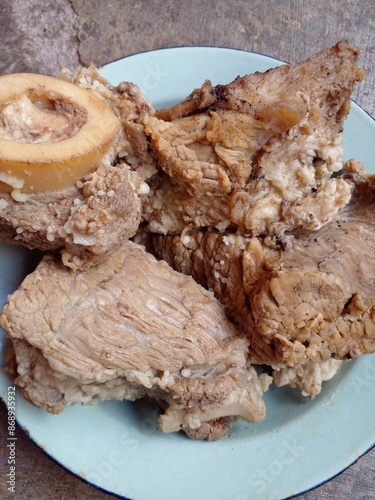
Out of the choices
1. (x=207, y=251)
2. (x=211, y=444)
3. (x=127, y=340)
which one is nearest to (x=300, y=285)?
(x=207, y=251)

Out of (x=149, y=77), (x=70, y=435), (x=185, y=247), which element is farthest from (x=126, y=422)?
(x=149, y=77)

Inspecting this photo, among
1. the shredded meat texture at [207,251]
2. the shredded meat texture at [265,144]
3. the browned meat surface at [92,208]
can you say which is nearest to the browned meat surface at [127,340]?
the shredded meat texture at [207,251]

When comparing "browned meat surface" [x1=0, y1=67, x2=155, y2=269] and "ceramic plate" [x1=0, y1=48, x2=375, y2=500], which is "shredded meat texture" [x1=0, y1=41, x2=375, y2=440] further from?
"ceramic plate" [x1=0, y1=48, x2=375, y2=500]

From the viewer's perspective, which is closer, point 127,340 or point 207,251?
point 127,340

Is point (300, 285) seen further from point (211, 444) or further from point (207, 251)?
point (211, 444)

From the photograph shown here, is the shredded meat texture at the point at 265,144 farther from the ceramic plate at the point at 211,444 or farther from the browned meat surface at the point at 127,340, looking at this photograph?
the ceramic plate at the point at 211,444

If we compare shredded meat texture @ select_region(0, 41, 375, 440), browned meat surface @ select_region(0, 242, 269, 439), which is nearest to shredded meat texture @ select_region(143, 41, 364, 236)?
shredded meat texture @ select_region(0, 41, 375, 440)

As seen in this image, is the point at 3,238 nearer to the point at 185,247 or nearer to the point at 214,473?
the point at 185,247
